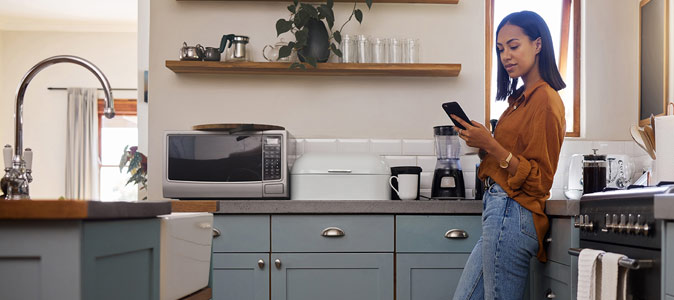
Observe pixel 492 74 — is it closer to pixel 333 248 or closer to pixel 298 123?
pixel 298 123

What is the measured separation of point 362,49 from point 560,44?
3.73 ft

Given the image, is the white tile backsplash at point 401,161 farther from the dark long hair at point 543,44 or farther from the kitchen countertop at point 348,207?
the dark long hair at point 543,44

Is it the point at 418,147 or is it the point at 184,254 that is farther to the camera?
the point at 418,147

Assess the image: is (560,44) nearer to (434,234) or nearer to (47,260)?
(434,234)

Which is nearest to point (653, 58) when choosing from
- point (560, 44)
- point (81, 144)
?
point (560, 44)

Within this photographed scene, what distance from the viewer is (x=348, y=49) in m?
3.52

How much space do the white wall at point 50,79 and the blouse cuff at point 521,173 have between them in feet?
20.5

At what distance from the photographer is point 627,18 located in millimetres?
3697

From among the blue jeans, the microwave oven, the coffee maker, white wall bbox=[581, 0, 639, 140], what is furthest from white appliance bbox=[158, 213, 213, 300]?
white wall bbox=[581, 0, 639, 140]

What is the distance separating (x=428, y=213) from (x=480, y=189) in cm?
43

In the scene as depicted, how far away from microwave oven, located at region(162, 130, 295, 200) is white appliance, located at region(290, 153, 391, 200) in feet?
0.30

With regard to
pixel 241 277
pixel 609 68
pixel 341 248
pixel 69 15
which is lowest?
pixel 241 277

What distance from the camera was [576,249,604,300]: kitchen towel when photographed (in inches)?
78.4

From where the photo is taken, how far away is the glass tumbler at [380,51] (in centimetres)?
353
